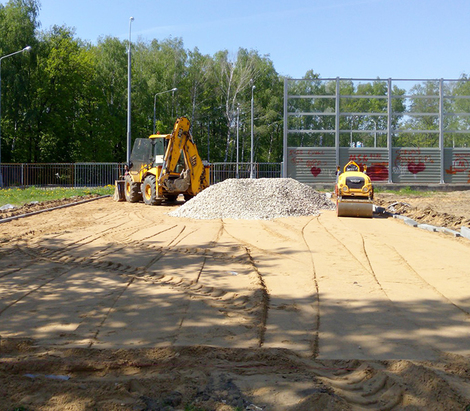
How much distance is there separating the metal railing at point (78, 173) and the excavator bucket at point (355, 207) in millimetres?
21142

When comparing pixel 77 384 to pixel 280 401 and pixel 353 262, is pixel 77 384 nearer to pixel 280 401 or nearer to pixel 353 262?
pixel 280 401

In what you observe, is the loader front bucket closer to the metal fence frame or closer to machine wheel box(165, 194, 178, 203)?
machine wheel box(165, 194, 178, 203)

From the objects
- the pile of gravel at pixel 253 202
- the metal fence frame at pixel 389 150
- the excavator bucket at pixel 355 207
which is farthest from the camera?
the metal fence frame at pixel 389 150

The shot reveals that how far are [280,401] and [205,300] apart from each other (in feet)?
10.2

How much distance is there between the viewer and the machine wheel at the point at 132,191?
74.6 feet

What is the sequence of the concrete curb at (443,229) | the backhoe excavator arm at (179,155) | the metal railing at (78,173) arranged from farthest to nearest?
the metal railing at (78,173) → the backhoe excavator arm at (179,155) → the concrete curb at (443,229)

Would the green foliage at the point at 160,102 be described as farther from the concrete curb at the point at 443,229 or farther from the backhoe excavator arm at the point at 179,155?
the concrete curb at the point at 443,229

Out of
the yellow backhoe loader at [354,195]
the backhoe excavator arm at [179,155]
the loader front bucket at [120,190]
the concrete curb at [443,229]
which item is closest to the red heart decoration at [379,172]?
the backhoe excavator arm at [179,155]

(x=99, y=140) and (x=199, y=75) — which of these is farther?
(x=199, y=75)

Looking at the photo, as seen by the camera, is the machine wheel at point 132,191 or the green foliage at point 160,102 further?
the green foliage at point 160,102

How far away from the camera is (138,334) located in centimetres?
546

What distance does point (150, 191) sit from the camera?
2148 centimetres

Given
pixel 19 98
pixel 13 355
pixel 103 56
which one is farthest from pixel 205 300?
pixel 103 56

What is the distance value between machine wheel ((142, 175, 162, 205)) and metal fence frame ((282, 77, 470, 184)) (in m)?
13.1
